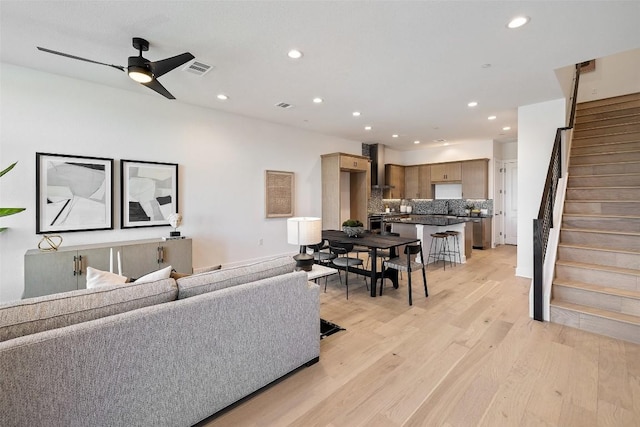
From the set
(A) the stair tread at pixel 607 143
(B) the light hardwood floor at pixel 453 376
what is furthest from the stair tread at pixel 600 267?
(A) the stair tread at pixel 607 143

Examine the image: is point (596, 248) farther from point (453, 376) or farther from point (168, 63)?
point (168, 63)

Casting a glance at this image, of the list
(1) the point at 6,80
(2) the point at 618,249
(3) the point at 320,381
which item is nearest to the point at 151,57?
(1) the point at 6,80

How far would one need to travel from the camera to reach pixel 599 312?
287 cm

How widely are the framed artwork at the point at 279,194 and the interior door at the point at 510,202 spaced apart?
5.80 metres

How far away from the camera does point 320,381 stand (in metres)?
2.12

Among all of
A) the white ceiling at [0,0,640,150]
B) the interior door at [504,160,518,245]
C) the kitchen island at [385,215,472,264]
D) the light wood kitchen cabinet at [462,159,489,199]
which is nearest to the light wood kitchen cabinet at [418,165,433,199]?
the light wood kitchen cabinet at [462,159,489,199]

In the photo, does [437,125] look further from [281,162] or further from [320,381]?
[320,381]

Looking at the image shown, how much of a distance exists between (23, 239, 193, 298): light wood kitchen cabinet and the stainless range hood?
17.1 ft

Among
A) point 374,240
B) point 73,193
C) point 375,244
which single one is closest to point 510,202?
point 374,240

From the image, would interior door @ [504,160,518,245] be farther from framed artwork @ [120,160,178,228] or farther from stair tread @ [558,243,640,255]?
framed artwork @ [120,160,178,228]

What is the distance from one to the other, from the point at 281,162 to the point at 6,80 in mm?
3926

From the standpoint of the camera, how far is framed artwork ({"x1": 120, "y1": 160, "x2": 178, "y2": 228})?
4.17m

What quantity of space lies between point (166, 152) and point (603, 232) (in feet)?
19.6

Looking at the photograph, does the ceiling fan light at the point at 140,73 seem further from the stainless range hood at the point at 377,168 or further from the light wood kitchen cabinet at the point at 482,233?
the light wood kitchen cabinet at the point at 482,233
